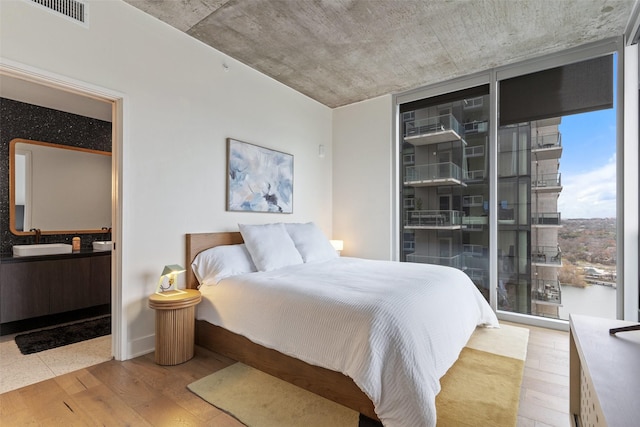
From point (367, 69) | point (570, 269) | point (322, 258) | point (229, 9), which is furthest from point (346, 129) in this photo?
point (570, 269)

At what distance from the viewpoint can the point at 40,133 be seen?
363 centimetres

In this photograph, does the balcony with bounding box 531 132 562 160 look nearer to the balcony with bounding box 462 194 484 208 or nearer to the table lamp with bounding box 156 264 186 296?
the balcony with bounding box 462 194 484 208

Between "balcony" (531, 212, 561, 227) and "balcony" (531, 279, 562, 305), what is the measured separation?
61 cm

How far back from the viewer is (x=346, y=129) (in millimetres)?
4789

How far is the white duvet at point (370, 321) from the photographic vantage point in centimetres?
161

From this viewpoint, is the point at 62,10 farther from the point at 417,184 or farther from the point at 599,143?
the point at 599,143

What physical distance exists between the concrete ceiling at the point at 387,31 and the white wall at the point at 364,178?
2.69 ft

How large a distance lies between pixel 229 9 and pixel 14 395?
3112 millimetres

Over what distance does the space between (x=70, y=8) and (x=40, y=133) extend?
80.1 inches

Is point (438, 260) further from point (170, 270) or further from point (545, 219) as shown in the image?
point (170, 270)

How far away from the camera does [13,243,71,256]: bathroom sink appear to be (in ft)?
10.6

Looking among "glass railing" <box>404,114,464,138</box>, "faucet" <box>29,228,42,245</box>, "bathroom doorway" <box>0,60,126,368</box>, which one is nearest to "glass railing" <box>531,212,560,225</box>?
"glass railing" <box>404,114,464,138</box>

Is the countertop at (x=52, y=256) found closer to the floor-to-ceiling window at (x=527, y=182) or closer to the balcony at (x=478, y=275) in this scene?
the floor-to-ceiling window at (x=527, y=182)

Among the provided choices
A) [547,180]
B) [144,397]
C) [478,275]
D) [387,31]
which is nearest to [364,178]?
[478,275]
